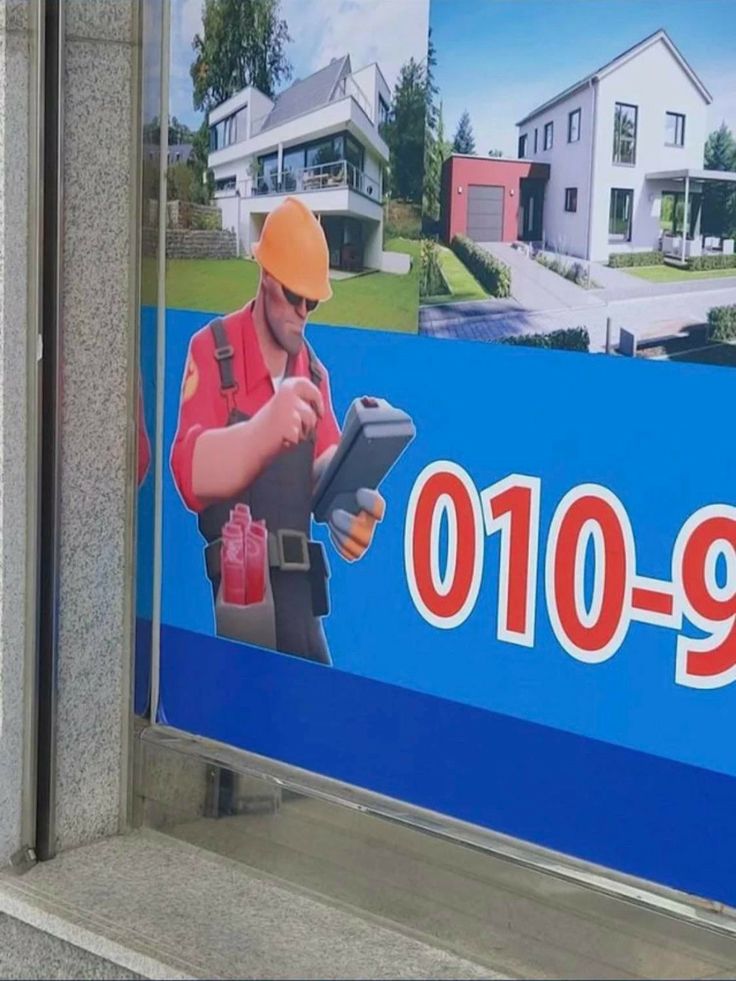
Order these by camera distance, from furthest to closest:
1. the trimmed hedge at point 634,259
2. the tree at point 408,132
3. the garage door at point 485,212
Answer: the tree at point 408,132 < the garage door at point 485,212 < the trimmed hedge at point 634,259

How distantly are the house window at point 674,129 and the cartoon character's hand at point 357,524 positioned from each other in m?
0.94

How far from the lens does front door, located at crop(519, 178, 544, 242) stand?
10.2 feet

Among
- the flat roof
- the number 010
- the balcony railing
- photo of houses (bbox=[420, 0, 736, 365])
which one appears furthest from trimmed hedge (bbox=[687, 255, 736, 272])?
the balcony railing

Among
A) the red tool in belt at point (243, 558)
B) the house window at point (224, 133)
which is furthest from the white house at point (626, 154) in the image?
the red tool in belt at point (243, 558)

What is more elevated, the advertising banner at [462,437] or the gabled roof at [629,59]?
the gabled roof at [629,59]

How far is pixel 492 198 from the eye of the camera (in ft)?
10.4

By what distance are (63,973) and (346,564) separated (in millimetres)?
1029

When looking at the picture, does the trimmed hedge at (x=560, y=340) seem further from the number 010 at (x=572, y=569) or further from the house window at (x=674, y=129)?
the house window at (x=674, y=129)

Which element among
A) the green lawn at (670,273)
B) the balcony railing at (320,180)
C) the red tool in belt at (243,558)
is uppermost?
the balcony railing at (320,180)

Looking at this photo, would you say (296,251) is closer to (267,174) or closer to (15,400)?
(267,174)

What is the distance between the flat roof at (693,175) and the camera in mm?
2826

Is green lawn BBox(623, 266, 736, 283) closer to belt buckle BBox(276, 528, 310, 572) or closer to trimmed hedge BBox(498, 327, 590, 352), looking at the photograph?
trimmed hedge BBox(498, 327, 590, 352)

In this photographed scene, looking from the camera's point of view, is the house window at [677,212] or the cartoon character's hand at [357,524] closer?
the house window at [677,212]

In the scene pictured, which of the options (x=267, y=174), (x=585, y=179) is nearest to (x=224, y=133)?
(x=267, y=174)
